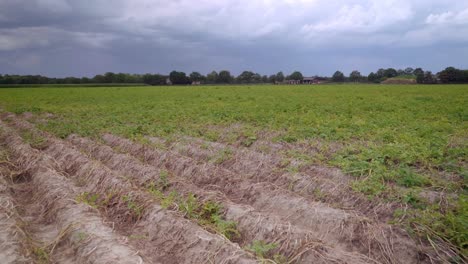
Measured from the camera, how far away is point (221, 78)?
101500mm

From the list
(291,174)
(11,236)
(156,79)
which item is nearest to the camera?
(11,236)

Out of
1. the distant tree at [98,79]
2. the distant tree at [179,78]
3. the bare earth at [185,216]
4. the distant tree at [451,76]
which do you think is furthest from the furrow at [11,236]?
the distant tree at [98,79]

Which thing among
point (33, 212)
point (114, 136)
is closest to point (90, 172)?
point (33, 212)

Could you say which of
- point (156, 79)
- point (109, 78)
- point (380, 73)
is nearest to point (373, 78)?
point (380, 73)

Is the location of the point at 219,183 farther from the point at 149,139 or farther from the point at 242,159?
the point at 149,139

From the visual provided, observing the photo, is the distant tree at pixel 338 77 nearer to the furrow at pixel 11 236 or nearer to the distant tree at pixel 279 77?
the distant tree at pixel 279 77

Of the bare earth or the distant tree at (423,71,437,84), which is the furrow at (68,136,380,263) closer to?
the bare earth

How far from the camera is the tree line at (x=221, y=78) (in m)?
78.8

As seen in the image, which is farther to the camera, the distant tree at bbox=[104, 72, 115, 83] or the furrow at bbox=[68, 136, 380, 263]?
the distant tree at bbox=[104, 72, 115, 83]

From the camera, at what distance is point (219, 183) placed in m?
7.29

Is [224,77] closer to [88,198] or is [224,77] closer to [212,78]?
[212,78]

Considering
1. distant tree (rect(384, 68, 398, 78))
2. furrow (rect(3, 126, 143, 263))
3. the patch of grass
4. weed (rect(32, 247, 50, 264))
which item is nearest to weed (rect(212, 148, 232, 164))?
furrow (rect(3, 126, 143, 263))

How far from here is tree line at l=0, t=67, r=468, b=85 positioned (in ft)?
259

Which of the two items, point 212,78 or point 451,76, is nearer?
point 451,76
